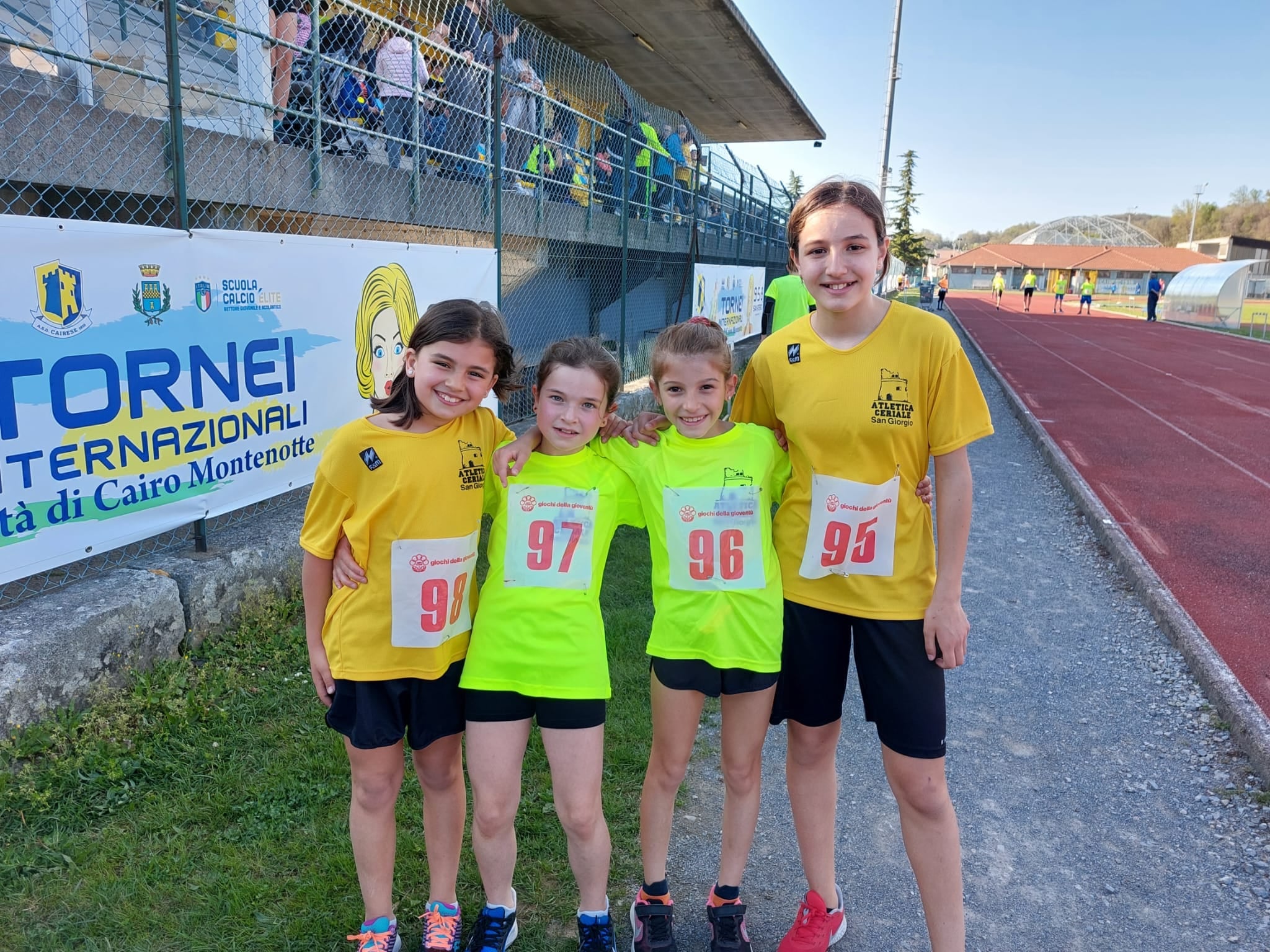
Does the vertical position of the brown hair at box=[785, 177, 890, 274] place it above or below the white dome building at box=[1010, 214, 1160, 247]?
below

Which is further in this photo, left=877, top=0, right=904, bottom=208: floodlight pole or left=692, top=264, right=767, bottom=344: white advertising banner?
left=877, top=0, right=904, bottom=208: floodlight pole

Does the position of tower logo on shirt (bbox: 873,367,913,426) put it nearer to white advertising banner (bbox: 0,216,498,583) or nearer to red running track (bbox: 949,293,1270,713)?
white advertising banner (bbox: 0,216,498,583)

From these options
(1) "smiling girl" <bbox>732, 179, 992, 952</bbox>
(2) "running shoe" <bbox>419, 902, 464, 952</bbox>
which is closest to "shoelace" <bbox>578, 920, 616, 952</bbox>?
(2) "running shoe" <bbox>419, 902, 464, 952</bbox>

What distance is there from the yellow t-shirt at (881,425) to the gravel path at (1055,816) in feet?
3.69

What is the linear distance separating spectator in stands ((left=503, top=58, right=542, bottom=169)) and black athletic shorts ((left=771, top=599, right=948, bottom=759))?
20.4 feet

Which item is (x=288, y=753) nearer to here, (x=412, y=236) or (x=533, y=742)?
(x=533, y=742)

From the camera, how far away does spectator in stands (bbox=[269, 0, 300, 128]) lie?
5.24m

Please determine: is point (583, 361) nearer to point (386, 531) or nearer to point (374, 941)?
point (386, 531)

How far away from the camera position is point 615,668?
407cm

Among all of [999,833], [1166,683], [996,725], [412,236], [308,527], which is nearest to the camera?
[308,527]

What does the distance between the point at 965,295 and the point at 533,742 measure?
75.5 m

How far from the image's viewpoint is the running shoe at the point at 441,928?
2299mm

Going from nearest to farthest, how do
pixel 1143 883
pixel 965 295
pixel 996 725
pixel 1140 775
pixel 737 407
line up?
pixel 737 407 → pixel 1143 883 → pixel 1140 775 → pixel 996 725 → pixel 965 295

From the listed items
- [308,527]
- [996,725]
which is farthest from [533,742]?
[996,725]
